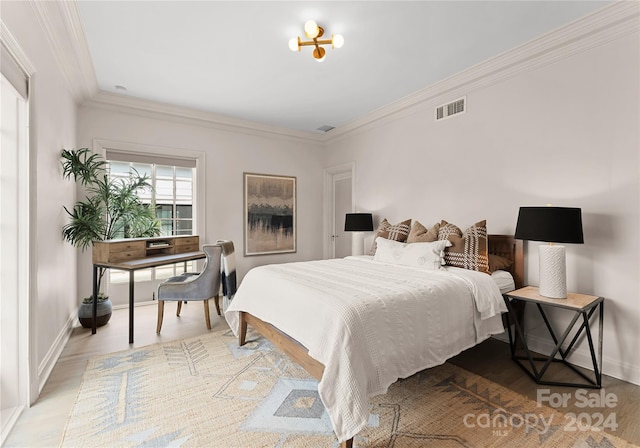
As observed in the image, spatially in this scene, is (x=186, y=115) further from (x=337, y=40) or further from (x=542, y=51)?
(x=542, y=51)

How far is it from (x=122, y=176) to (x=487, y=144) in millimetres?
4513

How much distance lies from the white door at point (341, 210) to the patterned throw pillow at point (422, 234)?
180cm

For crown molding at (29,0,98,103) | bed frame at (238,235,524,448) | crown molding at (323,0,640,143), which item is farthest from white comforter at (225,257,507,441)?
crown molding at (29,0,98,103)

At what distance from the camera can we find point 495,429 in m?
1.75

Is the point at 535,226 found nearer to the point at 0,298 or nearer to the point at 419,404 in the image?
the point at 419,404

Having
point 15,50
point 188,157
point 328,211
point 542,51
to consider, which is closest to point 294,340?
point 15,50

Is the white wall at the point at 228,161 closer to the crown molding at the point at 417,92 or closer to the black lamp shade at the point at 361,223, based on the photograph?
the crown molding at the point at 417,92

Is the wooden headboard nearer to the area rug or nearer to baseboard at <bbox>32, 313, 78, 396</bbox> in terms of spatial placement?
the area rug

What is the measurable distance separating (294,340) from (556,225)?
211cm

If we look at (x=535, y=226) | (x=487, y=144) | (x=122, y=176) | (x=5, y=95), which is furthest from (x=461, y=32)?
(x=122, y=176)

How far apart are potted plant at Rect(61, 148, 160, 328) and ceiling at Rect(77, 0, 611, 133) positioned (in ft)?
3.44

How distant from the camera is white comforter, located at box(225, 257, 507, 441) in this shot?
5.23 feet

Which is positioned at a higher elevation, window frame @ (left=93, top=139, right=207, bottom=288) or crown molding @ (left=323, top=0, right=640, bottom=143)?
crown molding @ (left=323, top=0, right=640, bottom=143)

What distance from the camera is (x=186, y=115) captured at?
4363 mm
